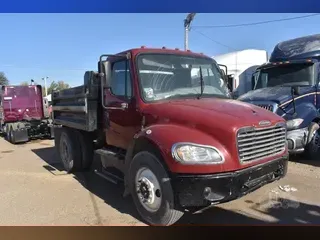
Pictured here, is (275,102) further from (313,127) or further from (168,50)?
(168,50)

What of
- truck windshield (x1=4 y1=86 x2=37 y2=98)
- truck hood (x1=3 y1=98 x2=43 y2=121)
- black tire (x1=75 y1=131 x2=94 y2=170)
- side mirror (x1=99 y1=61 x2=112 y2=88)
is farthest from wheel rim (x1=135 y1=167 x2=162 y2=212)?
truck windshield (x1=4 y1=86 x2=37 y2=98)

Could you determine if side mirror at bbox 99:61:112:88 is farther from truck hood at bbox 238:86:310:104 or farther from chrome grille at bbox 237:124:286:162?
truck hood at bbox 238:86:310:104

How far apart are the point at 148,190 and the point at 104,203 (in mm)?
1440

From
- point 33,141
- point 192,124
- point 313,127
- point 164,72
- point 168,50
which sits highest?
point 168,50

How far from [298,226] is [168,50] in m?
3.08

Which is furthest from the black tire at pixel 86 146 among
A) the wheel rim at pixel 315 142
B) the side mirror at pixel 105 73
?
the wheel rim at pixel 315 142

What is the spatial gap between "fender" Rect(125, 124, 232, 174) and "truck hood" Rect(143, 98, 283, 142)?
85mm

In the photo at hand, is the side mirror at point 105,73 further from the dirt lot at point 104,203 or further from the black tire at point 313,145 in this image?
the black tire at point 313,145

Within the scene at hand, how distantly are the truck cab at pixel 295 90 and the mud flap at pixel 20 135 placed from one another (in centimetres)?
920

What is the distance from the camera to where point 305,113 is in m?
7.93

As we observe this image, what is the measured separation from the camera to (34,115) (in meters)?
15.6

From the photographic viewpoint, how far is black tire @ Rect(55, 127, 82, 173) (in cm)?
735

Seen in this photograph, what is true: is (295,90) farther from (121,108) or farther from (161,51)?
(121,108)

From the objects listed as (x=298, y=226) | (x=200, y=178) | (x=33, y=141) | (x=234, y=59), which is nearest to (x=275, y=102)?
(x=298, y=226)
